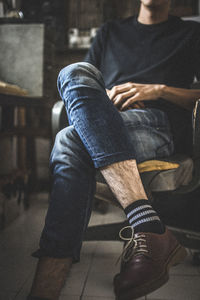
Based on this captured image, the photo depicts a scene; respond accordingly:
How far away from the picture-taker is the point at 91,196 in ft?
2.73

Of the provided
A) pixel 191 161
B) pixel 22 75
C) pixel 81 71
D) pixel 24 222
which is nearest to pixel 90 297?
pixel 191 161

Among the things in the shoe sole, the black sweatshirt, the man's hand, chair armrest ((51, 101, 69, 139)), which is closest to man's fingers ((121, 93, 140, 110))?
the man's hand

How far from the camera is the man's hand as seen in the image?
39.8 inches

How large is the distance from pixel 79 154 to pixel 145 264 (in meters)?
0.35

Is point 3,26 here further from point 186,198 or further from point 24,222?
point 186,198

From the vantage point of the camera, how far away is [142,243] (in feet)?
2.39

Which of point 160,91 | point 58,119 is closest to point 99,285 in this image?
point 58,119

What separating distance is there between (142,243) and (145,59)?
81 cm

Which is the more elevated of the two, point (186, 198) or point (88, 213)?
point (88, 213)

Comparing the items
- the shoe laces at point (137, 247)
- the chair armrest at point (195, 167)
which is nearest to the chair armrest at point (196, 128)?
the chair armrest at point (195, 167)

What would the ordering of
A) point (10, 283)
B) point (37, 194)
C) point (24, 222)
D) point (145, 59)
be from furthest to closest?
point (37, 194), point (24, 222), point (145, 59), point (10, 283)

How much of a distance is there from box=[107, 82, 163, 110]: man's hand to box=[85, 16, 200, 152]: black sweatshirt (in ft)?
0.36

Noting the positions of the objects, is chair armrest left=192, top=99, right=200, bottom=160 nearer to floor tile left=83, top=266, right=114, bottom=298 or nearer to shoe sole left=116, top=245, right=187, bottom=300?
shoe sole left=116, top=245, right=187, bottom=300

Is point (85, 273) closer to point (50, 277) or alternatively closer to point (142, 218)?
point (50, 277)
